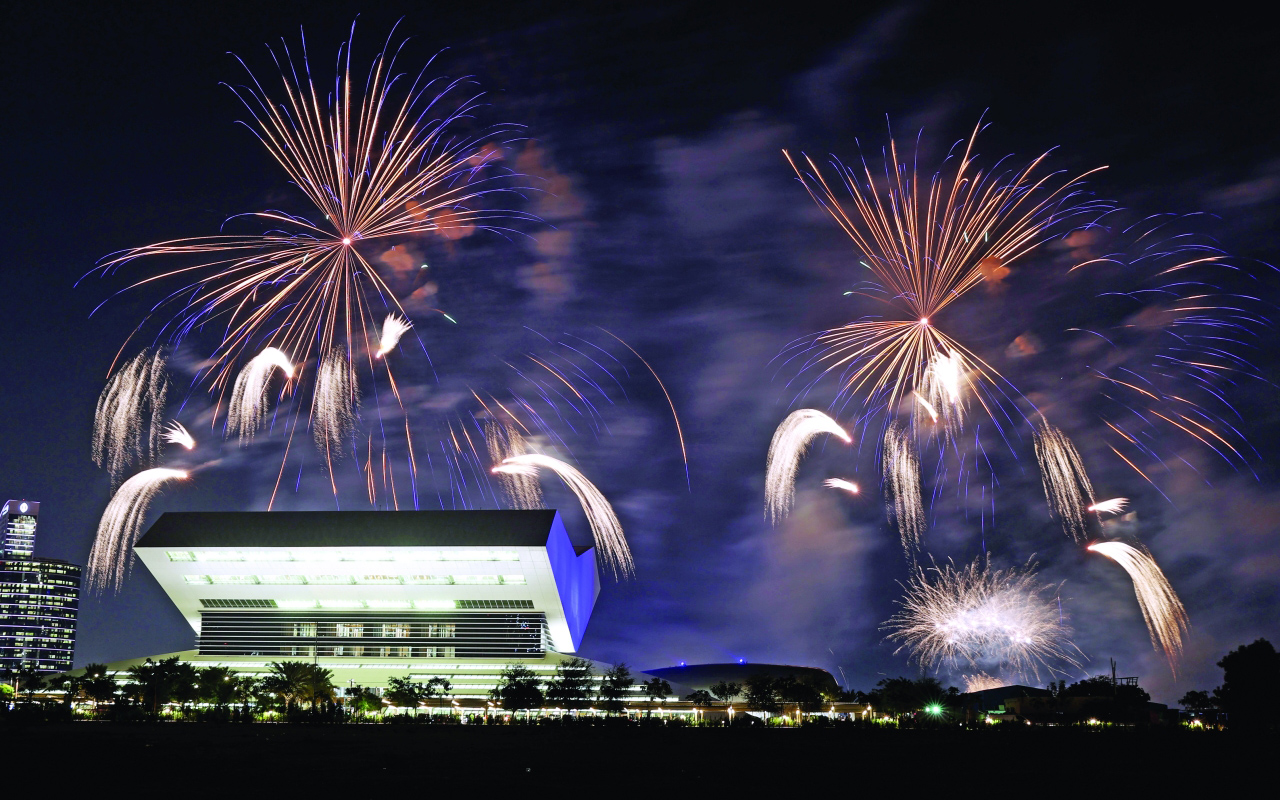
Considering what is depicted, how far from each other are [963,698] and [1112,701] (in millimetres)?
18994

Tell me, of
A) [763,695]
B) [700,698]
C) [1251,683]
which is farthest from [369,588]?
[1251,683]

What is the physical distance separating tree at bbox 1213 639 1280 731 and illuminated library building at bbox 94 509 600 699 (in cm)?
6771

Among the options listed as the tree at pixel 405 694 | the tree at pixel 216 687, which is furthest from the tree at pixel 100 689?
the tree at pixel 405 694

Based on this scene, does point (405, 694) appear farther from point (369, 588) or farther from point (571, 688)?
point (369, 588)

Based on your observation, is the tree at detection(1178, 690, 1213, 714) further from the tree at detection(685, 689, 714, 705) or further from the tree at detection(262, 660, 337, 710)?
the tree at detection(262, 660, 337, 710)

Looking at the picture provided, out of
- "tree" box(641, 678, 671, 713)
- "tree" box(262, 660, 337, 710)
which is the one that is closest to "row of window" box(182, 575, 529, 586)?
Answer: "tree" box(641, 678, 671, 713)

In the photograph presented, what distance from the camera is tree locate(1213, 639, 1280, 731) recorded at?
3590 inches

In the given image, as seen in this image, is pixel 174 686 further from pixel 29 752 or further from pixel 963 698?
pixel 963 698

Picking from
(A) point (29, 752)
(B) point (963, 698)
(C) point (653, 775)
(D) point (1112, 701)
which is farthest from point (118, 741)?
(D) point (1112, 701)

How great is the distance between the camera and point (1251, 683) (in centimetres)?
9438

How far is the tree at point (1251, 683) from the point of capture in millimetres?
91188

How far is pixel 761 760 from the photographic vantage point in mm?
35281

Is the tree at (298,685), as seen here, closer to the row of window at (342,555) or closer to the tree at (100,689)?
the tree at (100,689)

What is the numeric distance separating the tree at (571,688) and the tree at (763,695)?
1675cm
